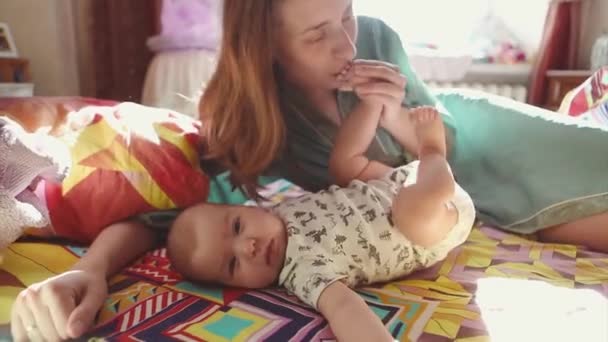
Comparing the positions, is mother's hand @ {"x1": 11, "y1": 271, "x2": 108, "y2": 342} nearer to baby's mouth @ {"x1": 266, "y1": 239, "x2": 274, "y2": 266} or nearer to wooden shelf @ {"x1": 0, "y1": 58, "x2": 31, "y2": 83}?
baby's mouth @ {"x1": 266, "y1": 239, "x2": 274, "y2": 266}

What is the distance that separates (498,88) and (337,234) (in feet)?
7.30

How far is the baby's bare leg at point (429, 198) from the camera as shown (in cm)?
87

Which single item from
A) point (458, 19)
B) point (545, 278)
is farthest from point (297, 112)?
point (458, 19)

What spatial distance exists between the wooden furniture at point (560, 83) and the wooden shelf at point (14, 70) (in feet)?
7.42

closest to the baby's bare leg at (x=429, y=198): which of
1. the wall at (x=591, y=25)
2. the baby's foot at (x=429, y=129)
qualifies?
the baby's foot at (x=429, y=129)

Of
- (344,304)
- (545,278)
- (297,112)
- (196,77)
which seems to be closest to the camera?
(344,304)

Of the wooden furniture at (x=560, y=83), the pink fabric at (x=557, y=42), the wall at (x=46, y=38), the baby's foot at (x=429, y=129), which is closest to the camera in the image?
the baby's foot at (x=429, y=129)

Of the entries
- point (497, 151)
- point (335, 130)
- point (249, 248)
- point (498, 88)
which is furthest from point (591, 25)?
point (249, 248)

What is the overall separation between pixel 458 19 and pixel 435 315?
2462 millimetres

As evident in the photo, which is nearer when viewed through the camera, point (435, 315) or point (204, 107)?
point (435, 315)

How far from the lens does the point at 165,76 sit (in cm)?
225

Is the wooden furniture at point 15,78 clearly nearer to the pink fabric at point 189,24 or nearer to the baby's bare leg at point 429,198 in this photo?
the pink fabric at point 189,24

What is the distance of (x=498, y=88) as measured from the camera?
283cm

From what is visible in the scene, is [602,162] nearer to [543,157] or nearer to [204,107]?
[543,157]
